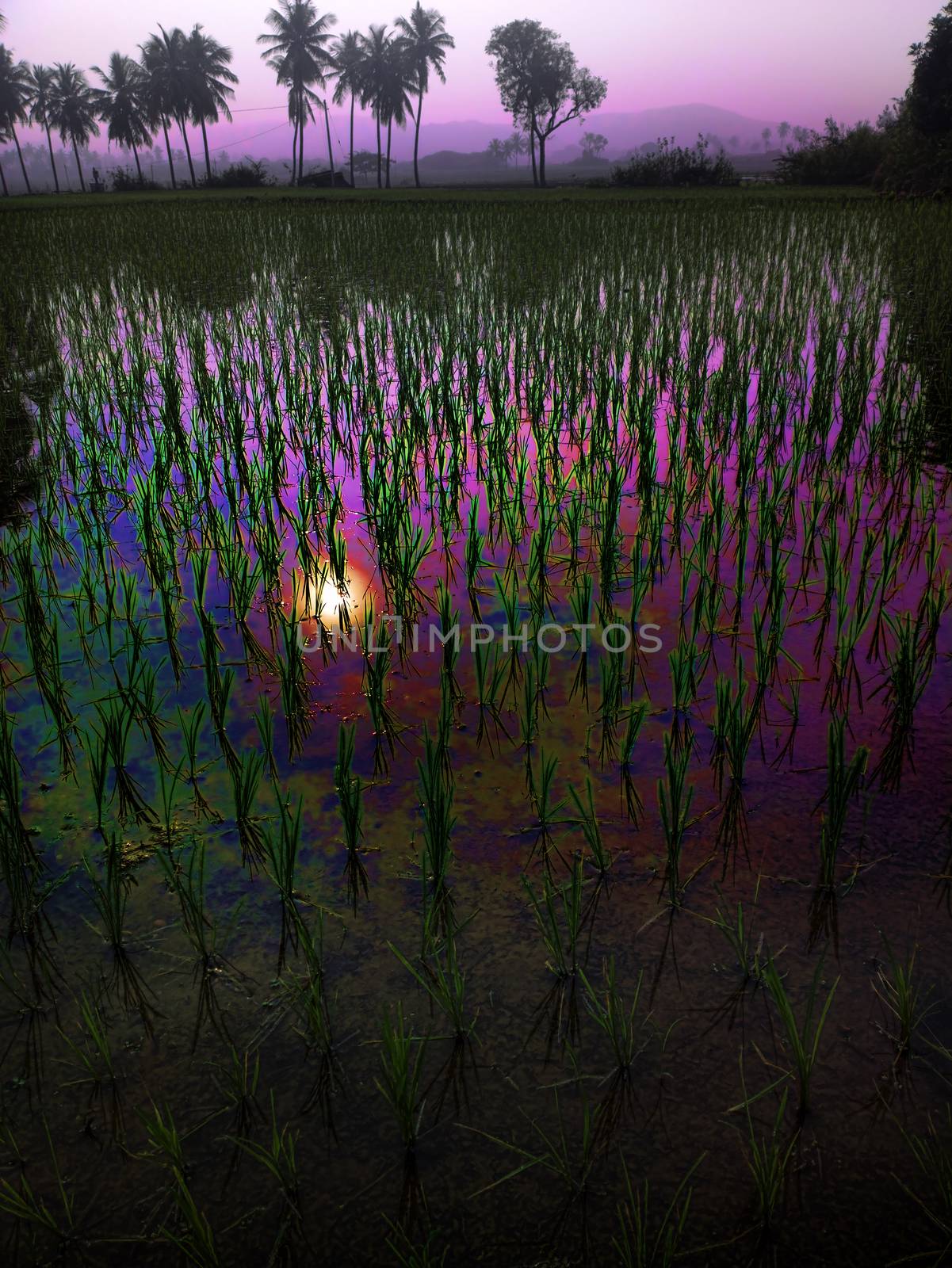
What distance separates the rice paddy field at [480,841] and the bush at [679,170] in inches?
965

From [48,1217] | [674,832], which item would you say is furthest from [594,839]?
[48,1217]

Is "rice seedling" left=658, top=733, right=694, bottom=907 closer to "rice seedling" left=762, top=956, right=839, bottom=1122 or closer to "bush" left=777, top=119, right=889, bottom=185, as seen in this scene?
"rice seedling" left=762, top=956, right=839, bottom=1122

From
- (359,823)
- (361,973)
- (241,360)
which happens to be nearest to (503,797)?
(359,823)

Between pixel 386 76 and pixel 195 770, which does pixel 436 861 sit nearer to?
pixel 195 770

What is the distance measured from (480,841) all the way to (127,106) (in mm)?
67355

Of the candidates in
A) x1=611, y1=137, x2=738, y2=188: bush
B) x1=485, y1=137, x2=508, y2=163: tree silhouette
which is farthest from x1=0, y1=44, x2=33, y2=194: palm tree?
x1=485, y1=137, x2=508, y2=163: tree silhouette

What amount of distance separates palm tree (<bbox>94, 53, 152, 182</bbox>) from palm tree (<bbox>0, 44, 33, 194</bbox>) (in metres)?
7.80

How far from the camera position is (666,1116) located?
55.4 inches

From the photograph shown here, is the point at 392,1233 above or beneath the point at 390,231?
beneath

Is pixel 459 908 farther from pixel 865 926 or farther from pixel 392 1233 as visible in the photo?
pixel 865 926

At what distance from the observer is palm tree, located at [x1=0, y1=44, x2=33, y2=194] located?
58497 mm

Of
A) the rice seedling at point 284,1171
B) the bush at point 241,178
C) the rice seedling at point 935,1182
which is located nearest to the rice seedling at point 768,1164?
the rice seedling at point 935,1182

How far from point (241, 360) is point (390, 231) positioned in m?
8.98

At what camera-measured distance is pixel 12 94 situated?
60.1 meters
